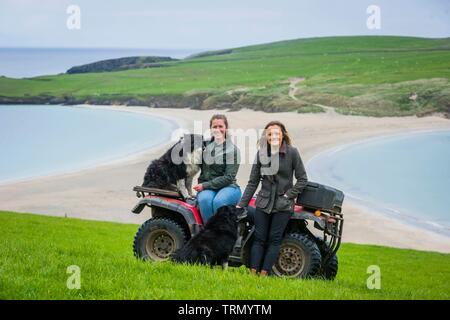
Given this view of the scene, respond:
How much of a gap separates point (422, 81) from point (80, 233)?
151 feet

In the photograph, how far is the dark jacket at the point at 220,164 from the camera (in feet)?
26.8

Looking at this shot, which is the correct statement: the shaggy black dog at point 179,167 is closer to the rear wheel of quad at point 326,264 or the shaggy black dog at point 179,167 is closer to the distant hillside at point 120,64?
the rear wheel of quad at point 326,264

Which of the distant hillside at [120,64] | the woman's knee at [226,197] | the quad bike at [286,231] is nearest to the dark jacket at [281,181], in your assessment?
the quad bike at [286,231]

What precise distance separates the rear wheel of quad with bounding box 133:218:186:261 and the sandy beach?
41.2 ft

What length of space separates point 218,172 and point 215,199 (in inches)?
13.7

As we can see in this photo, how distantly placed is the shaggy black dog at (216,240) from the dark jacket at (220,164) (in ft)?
1.21

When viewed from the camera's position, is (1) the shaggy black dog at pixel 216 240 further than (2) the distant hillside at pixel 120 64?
No

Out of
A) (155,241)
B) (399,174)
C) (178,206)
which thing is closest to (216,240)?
(178,206)

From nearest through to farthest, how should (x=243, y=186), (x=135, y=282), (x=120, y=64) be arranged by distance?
(x=135, y=282), (x=243, y=186), (x=120, y=64)

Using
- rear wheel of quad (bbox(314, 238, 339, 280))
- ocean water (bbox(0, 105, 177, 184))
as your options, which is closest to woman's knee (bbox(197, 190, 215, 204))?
rear wheel of quad (bbox(314, 238, 339, 280))

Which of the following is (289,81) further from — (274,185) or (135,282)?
(135,282)

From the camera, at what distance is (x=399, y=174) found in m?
35.7

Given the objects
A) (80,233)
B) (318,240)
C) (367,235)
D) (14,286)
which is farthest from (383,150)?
(14,286)
